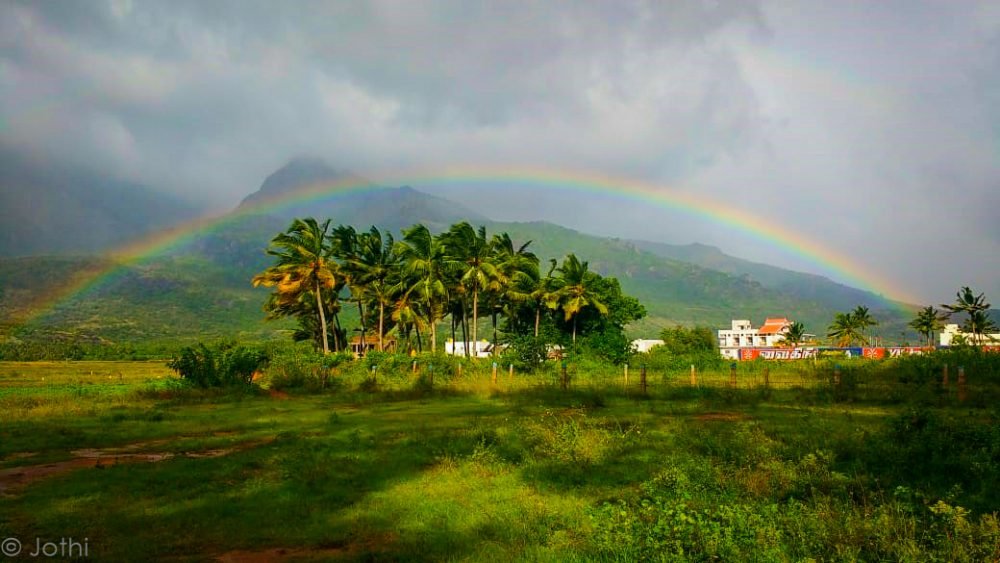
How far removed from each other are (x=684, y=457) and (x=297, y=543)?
22.7 ft

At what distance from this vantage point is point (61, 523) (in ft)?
28.0

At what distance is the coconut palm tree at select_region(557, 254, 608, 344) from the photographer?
189 feet

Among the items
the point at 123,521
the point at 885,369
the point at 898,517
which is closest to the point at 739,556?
the point at 898,517

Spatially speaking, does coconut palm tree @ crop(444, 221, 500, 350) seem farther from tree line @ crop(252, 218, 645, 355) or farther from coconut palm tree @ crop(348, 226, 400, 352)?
coconut palm tree @ crop(348, 226, 400, 352)

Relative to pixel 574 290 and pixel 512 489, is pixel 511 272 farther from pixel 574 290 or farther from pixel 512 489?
pixel 512 489

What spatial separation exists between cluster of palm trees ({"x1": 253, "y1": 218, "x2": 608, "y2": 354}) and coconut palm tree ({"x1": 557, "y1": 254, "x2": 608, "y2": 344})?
3.5 inches

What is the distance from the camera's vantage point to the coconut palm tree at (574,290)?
57.6 meters

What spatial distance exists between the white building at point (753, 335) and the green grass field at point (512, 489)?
504 feet

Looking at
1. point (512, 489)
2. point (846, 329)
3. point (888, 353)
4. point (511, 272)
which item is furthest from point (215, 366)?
point (846, 329)

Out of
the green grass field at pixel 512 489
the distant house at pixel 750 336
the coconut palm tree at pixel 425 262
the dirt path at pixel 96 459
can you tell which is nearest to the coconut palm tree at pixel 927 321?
the distant house at pixel 750 336

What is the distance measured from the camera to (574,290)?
58.0 m

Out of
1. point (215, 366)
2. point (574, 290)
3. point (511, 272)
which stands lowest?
point (215, 366)

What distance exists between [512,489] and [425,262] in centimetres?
3900

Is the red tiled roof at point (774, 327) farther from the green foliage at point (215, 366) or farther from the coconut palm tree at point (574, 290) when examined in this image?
the green foliage at point (215, 366)
